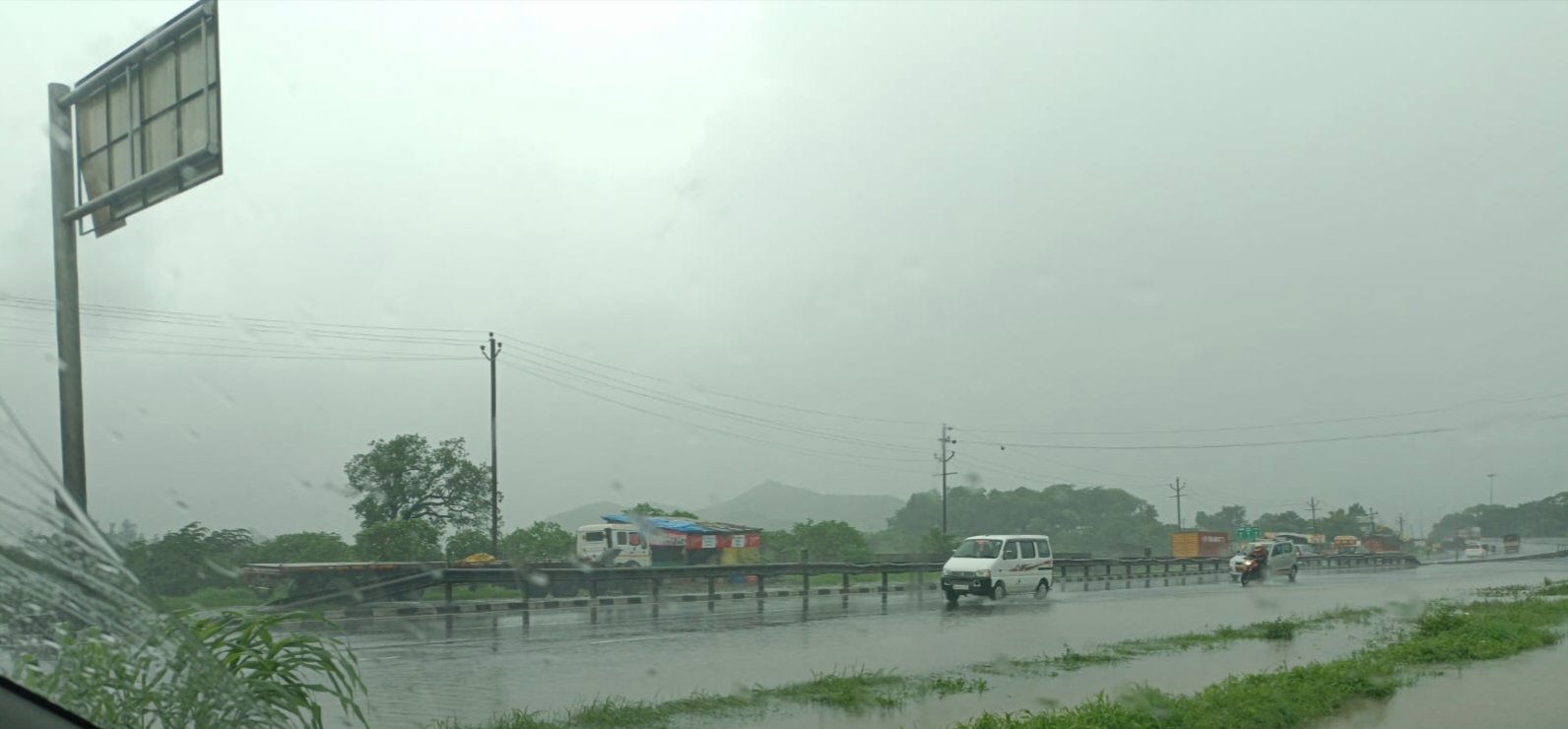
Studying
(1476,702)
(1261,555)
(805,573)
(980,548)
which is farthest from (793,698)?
(1261,555)

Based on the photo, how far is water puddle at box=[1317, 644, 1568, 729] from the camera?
820 cm

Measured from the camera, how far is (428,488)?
1250 centimetres

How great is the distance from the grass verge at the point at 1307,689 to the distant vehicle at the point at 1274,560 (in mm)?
18452

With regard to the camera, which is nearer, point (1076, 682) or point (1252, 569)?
point (1076, 682)

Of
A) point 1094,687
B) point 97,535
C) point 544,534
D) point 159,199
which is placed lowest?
point 1094,687

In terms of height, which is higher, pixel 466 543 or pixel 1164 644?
pixel 466 543

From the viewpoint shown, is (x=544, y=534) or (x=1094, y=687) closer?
(x=1094, y=687)

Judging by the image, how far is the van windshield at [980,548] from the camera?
2342 centimetres

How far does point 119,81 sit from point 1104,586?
88.7 ft

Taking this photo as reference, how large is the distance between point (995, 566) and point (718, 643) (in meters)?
10.2

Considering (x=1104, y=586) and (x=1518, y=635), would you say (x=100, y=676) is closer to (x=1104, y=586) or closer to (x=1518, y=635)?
(x=1518, y=635)

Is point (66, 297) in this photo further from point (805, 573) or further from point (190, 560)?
point (805, 573)

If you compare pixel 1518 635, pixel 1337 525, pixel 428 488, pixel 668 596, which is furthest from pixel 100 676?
pixel 1337 525

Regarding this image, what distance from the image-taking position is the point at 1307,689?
8.96 m
